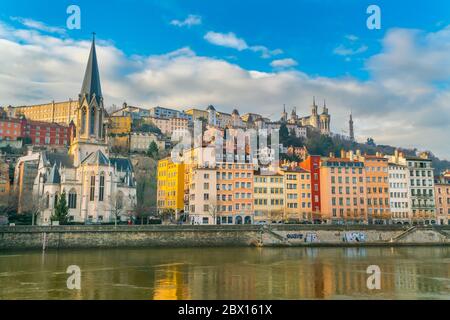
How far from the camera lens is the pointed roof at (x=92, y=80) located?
9025 cm

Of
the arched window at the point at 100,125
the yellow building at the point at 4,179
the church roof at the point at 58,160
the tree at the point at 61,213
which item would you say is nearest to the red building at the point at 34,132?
the yellow building at the point at 4,179

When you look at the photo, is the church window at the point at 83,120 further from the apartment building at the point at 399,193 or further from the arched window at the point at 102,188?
the apartment building at the point at 399,193

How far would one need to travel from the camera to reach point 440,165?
17712cm

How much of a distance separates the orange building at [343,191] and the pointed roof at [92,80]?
155 feet

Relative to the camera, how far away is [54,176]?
264ft

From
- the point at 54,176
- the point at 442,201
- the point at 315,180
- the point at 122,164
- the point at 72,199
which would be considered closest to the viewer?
the point at 72,199

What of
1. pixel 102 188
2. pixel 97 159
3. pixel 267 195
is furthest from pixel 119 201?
pixel 267 195

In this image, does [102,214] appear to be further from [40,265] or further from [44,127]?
[44,127]

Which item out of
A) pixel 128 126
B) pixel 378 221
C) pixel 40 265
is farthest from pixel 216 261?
pixel 128 126

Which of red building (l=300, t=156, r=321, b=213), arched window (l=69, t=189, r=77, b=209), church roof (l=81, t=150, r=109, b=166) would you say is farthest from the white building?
red building (l=300, t=156, r=321, b=213)

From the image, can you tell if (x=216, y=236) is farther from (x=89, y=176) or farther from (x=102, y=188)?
(x=89, y=176)

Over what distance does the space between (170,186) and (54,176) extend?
74.3 ft

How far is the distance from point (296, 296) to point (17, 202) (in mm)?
71587

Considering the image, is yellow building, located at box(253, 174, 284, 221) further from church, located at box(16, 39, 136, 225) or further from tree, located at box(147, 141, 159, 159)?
tree, located at box(147, 141, 159, 159)
